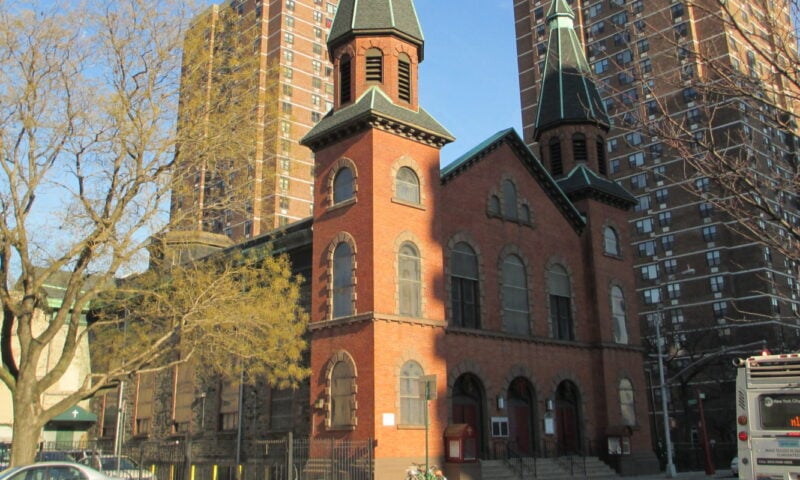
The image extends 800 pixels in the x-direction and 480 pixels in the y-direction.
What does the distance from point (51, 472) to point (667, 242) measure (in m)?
72.1

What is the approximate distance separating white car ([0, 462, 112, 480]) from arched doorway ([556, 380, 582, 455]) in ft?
68.6

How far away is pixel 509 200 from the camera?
3484cm

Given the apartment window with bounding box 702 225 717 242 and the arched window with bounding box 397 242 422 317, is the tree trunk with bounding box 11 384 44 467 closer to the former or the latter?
the arched window with bounding box 397 242 422 317

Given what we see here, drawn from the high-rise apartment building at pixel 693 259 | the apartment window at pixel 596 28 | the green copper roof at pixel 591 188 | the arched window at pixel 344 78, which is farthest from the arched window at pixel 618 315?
the apartment window at pixel 596 28

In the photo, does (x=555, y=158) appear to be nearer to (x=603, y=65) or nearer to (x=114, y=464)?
(x=114, y=464)

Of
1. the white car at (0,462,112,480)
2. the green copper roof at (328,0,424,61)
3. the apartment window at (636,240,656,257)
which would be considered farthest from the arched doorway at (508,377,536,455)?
the apartment window at (636,240,656,257)

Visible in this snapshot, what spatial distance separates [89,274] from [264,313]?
17.8ft

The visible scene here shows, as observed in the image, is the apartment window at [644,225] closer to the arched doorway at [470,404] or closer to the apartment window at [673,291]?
the apartment window at [673,291]

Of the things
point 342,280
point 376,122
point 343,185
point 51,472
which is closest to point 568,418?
point 342,280

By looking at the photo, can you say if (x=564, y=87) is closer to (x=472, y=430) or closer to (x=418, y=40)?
(x=418, y=40)

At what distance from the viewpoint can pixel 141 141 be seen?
72.3 feet

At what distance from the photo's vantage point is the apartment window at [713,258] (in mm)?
74938

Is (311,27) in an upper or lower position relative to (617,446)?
upper

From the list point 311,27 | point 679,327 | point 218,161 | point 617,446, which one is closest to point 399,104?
point 218,161
